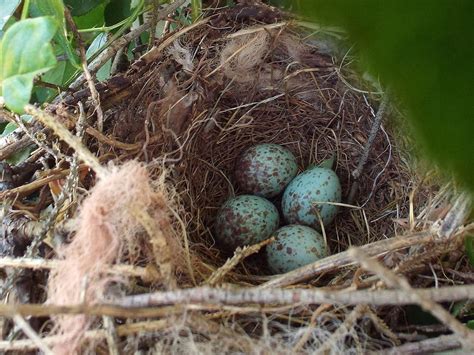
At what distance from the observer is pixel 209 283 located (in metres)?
0.64

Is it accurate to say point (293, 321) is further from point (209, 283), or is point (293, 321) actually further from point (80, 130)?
point (80, 130)

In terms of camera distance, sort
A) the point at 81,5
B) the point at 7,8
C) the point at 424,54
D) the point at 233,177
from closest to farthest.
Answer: the point at 424,54 < the point at 7,8 < the point at 81,5 < the point at 233,177

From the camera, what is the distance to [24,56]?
61 cm

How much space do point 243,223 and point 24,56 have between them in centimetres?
53

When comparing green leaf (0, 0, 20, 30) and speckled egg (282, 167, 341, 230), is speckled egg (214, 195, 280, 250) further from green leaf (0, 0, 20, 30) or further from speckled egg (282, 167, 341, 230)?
green leaf (0, 0, 20, 30)

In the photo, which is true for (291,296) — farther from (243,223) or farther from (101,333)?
Result: (243,223)

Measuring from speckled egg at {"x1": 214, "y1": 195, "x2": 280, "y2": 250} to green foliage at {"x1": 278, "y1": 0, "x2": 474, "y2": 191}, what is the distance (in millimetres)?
787

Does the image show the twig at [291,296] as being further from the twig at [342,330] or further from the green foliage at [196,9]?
the green foliage at [196,9]

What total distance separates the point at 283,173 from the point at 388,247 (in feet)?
1.34

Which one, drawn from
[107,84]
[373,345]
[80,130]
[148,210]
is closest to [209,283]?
[148,210]

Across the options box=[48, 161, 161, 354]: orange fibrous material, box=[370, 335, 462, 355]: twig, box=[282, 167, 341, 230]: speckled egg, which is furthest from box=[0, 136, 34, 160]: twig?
box=[370, 335, 462, 355]: twig

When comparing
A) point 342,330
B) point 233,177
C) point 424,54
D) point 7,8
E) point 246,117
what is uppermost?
point 424,54

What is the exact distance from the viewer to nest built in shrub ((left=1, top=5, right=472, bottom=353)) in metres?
0.59

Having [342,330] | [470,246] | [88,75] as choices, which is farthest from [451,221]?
[88,75]
